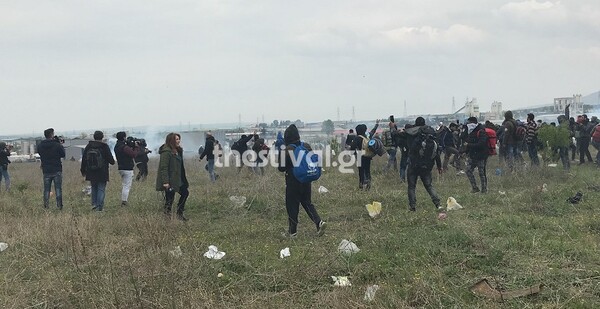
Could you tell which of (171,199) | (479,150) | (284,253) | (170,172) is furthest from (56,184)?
(479,150)

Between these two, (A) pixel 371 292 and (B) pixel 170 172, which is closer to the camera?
(A) pixel 371 292

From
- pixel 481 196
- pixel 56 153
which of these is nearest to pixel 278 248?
pixel 481 196

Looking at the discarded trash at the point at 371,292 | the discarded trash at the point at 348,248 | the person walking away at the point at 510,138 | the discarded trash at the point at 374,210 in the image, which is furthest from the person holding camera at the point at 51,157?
the person walking away at the point at 510,138

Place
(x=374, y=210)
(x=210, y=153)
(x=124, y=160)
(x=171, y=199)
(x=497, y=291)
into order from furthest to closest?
(x=210, y=153) → (x=124, y=160) → (x=171, y=199) → (x=374, y=210) → (x=497, y=291)

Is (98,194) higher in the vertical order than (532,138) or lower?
lower

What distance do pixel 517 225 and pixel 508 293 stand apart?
92.9 inches

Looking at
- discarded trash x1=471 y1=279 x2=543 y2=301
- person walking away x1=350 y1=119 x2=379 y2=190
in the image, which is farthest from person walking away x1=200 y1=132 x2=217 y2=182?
discarded trash x1=471 y1=279 x2=543 y2=301

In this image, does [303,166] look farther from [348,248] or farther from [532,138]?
[532,138]

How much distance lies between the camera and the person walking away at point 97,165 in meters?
8.32

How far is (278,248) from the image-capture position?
540 centimetres

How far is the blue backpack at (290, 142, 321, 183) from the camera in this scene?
19.1 feet

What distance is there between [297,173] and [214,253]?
1.47 m

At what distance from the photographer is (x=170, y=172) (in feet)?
23.2

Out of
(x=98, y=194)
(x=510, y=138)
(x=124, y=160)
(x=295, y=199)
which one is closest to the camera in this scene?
(x=295, y=199)
